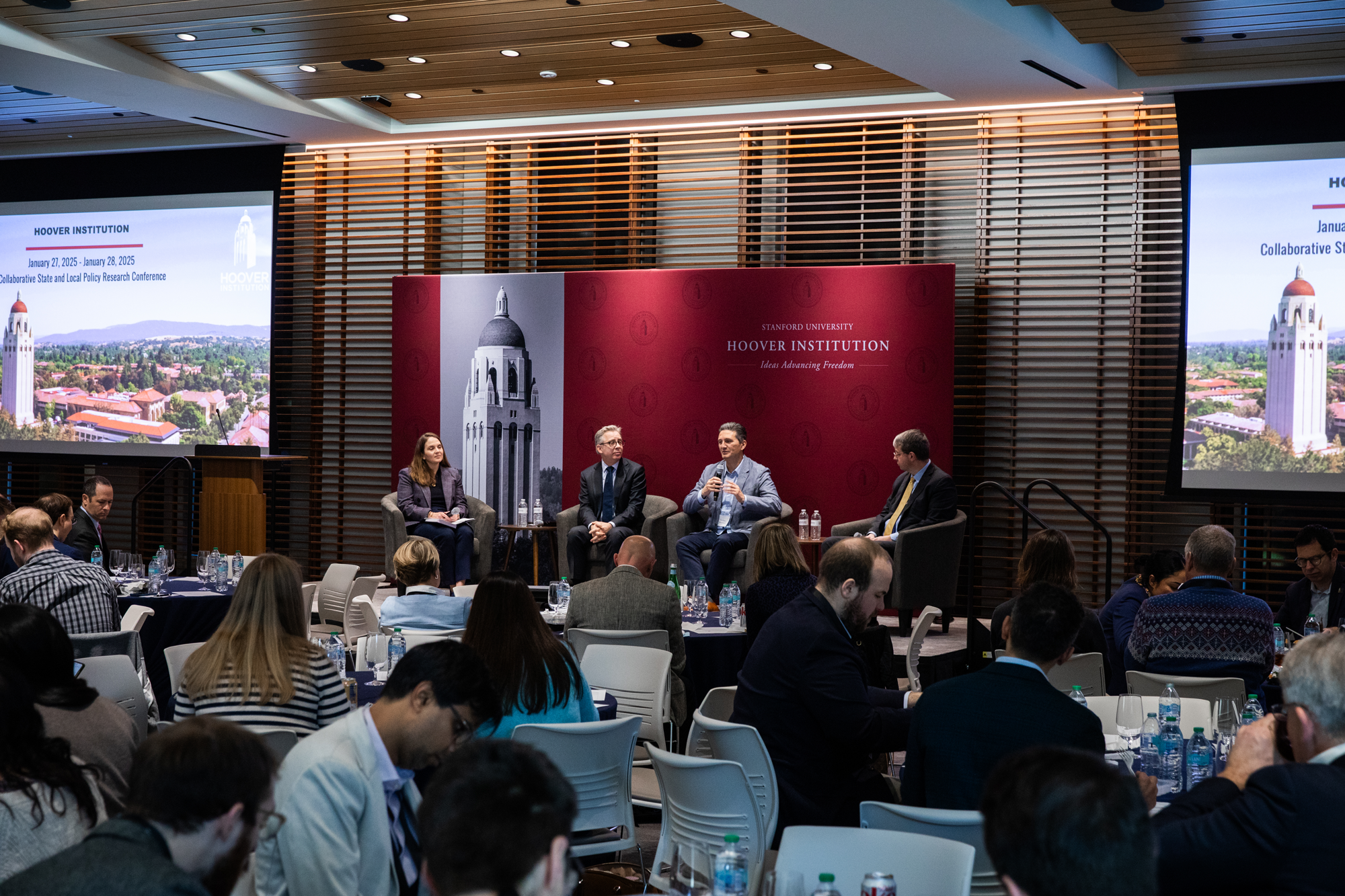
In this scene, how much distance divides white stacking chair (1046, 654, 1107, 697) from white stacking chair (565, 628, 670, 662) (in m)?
1.73

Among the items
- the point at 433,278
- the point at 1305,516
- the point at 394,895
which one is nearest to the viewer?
the point at 394,895

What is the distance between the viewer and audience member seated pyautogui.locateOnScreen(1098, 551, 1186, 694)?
19.1 feet

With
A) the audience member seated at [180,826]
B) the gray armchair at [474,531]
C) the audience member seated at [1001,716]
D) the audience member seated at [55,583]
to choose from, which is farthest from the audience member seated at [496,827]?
the gray armchair at [474,531]

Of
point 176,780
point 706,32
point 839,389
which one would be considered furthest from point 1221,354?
point 176,780

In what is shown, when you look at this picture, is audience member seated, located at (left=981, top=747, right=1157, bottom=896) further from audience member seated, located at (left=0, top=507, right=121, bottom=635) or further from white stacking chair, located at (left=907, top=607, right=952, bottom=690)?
white stacking chair, located at (left=907, top=607, right=952, bottom=690)

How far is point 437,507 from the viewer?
976 cm

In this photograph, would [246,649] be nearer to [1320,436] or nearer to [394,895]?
[394,895]

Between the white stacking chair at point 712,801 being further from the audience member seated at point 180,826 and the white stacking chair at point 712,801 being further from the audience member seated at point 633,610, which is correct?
the audience member seated at point 633,610

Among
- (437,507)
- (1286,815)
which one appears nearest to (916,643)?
(1286,815)

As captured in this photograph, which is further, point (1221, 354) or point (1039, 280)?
point (1039, 280)

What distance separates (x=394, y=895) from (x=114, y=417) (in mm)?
10702

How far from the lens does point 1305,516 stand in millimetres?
8656

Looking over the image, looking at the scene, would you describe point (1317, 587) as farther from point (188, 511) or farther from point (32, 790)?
point (188, 511)

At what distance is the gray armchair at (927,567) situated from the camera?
8.45 meters
